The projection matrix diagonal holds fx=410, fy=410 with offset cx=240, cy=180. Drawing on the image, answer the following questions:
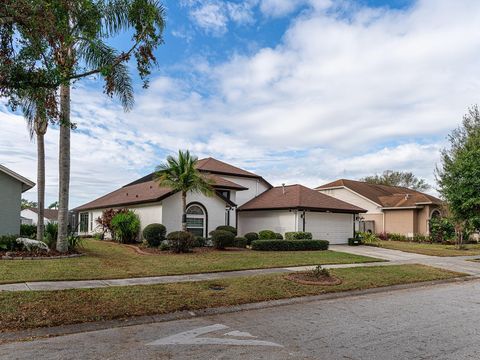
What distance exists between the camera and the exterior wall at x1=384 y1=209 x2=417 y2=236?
3706 cm

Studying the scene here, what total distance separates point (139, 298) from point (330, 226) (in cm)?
2198

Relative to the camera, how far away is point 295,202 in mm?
27750

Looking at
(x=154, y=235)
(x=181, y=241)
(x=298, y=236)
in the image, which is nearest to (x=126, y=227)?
(x=154, y=235)

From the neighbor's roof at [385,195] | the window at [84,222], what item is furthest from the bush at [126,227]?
the neighbor's roof at [385,195]

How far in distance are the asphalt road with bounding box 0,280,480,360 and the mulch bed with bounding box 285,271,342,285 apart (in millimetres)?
2524

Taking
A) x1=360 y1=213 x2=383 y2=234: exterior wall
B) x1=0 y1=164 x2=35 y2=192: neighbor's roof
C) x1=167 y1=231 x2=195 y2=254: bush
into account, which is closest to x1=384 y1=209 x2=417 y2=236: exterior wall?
x1=360 y1=213 x2=383 y2=234: exterior wall

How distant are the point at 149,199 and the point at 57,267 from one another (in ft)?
38.8

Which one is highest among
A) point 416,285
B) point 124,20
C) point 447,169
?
point 124,20

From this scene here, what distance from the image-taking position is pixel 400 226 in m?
38.0

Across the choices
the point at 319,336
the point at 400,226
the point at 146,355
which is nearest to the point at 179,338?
the point at 146,355

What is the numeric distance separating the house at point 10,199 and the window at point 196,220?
9.16 m

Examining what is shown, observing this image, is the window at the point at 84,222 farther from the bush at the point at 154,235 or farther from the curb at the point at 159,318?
the curb at the point at 159,318

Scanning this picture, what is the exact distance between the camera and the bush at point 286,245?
21.8 meters

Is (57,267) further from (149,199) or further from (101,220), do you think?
(101,220)
